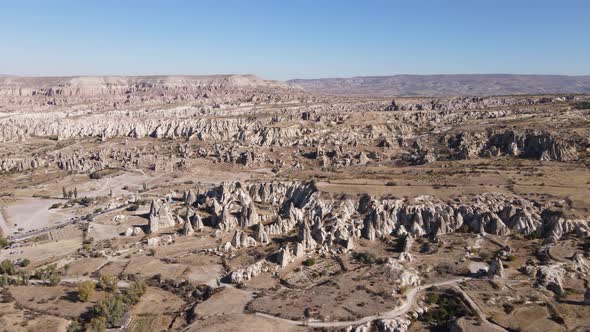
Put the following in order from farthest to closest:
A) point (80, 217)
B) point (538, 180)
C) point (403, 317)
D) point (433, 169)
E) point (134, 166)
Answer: point (134, 166) < point (433, 169) < point (80, 217) < point (538, 180) < point (403, 317)

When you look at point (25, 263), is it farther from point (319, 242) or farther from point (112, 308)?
point (319, 242)

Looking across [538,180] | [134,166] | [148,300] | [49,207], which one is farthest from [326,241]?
[134,166]

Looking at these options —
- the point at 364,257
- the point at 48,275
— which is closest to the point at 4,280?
the point at 48,275

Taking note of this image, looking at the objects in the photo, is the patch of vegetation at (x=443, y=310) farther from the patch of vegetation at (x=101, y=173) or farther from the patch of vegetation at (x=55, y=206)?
the patch of vegetation at (x=101, y=173)

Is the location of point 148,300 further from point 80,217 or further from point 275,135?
point 275,135

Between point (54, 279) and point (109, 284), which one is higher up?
point (109, 284)

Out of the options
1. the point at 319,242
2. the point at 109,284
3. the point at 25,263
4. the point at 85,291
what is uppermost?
Result: the point at 319,242

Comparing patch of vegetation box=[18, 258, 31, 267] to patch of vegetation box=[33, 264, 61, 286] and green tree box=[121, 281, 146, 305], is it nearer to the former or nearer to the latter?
patch of vegetation box=[33, 264, 61, 286]

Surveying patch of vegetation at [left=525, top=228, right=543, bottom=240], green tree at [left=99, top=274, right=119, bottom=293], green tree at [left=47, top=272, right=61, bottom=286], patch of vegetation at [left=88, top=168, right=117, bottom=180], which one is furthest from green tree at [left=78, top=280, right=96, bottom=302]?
patch of vegetation at [left=88, top=168, right=117, bottom=180]
